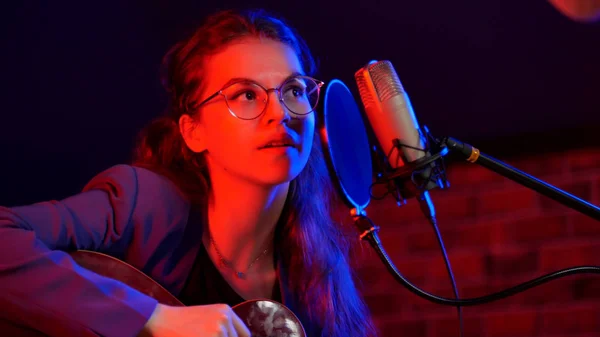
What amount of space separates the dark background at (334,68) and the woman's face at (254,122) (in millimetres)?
459

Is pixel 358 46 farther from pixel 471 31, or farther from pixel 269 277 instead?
pixel 269 277

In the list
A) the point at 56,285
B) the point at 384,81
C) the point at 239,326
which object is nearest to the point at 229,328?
the point at 239,326

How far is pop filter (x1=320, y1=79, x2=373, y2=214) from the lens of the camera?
122 centimetres

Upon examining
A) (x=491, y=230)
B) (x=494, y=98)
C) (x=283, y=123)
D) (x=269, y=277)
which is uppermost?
(x=494, y=98)

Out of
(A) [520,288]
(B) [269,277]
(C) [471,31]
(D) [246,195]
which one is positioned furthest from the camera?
(C) [471,31]

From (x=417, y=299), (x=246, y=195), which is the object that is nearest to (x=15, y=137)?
(x=246, y=195)

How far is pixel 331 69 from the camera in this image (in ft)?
6.93

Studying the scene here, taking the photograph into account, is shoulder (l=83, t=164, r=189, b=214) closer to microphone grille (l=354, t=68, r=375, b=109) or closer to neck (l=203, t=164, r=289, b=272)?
neck (l=203, t=164, r=289, b=272)

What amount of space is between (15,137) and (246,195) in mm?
578

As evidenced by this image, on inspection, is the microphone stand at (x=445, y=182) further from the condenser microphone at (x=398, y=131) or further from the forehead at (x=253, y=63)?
the forehead at (x=253, y=63)

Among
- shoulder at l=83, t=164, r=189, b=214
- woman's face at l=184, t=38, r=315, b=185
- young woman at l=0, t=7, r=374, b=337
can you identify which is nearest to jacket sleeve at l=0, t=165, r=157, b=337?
young woman at l=0, t=7, r=374, b=337

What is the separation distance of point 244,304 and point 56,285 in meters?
0.37

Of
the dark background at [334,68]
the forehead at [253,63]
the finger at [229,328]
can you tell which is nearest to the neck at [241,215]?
the forehead at [253,63]

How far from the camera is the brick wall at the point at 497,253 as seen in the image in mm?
1945
